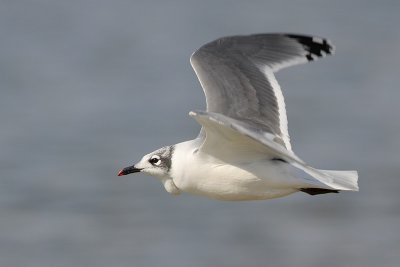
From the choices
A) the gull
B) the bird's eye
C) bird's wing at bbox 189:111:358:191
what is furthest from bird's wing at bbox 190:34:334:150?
the bird's eye

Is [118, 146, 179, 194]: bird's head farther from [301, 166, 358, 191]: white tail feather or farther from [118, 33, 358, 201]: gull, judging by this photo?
[301, 166, 358, 191]: white tail feather

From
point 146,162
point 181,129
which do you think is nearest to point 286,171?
point 146,162

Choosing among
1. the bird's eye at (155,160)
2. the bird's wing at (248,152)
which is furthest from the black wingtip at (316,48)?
the bird's eye at (155,160)

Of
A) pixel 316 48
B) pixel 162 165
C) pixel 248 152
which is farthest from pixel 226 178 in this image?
pixel 316 48

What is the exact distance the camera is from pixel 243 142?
693 cm

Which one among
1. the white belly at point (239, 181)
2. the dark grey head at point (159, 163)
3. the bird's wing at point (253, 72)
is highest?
the bird's wing at point (253, 72)

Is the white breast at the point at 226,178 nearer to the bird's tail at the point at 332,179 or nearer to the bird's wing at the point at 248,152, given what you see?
the bird's wing at the point at 248,152

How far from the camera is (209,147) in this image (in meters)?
6.99

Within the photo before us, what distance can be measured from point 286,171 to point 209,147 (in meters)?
0.47

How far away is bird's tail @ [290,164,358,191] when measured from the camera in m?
6.77

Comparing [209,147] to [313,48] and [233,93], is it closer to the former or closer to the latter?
[233,93]

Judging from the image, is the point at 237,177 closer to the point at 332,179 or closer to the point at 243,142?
the point at 243,142

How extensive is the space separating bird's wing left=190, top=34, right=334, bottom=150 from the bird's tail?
1.03 ft

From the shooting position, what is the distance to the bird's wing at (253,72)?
24.4 feet
